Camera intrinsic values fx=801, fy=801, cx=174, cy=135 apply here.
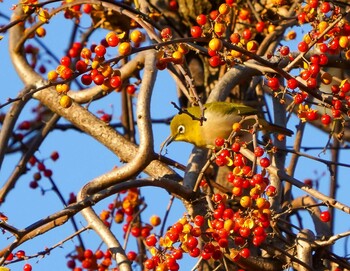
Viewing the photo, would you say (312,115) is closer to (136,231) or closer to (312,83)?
(312,83)

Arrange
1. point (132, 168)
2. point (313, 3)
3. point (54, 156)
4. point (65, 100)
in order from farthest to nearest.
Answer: point (54, 156), point (132, 168), point (313, 3), point (65, 100)

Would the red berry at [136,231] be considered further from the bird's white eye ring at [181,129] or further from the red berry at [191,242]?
the red berry at [191,242]

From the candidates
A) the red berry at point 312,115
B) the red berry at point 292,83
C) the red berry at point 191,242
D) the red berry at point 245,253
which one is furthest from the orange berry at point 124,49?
the red berry at point 245,253

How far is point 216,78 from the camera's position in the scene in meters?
6.26

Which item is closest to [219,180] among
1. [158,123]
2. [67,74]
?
[158,123]

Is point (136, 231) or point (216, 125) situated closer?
point (216, 125)

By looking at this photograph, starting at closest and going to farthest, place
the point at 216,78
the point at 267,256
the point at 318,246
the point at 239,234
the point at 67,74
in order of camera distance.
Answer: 1. the point at 67,74
2. the point at 239,234
3. the point at 318,246
4. the point at 267,256
5. the point at 216,78

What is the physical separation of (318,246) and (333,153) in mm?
2932

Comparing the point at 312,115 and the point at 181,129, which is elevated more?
the point at 181,129

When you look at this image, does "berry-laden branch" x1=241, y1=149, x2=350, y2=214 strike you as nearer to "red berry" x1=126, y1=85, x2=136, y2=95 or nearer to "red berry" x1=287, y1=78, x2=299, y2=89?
"red berry" x1=287, y1=78, x2=299, y2=89

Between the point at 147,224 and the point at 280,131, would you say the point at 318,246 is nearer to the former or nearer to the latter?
the point at 280,131

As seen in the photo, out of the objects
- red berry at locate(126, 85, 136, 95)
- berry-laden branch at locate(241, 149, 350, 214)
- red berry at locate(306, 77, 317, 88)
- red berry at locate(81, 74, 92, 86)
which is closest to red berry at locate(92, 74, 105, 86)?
red berry at locate(81, 74, 92, 86)

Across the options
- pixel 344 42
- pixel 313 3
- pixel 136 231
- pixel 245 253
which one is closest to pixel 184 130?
pixel 136 231

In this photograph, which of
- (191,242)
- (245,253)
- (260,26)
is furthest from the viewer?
(260,26)
